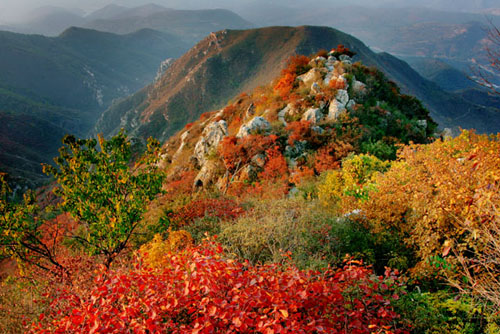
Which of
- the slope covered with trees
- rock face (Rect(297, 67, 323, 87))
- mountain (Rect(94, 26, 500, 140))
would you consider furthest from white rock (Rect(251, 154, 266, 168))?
mountain (Rect(94, 26, 500, 140))

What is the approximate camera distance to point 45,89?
6673 inches

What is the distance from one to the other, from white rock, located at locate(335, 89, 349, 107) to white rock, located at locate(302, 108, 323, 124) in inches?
53.3

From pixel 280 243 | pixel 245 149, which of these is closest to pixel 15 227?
pixel 280 243

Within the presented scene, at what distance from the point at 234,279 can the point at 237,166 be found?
412 inches

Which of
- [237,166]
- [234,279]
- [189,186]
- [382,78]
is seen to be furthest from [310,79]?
[234,279]

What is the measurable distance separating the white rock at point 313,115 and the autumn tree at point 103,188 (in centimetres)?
960

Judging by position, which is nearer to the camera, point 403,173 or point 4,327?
point 4,327

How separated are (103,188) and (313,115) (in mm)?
11128

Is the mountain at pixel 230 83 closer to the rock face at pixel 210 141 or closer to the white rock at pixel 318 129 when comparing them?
the rock face at pixel 210 141

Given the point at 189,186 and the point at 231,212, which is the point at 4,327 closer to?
the point at 231,212

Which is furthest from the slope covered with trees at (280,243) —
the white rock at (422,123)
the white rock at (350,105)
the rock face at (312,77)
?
the rock face at (312,77)

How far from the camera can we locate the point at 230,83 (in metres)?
101

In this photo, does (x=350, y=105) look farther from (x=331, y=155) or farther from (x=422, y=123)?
(x=422, y=123)

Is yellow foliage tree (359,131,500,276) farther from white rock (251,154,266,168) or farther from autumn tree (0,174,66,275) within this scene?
autumn tree (0,174,66,275)
